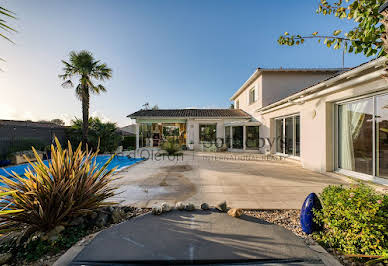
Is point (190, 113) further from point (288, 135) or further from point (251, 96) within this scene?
point (288, 135)

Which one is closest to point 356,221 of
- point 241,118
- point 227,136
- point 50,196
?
point 50,196

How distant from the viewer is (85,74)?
1546 centimetres

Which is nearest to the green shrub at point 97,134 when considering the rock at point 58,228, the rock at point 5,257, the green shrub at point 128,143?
the green shrub at point 128,143

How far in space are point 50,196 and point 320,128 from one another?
10.9 m

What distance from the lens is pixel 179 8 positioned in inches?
488

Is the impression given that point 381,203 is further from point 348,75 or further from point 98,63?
point 98,63

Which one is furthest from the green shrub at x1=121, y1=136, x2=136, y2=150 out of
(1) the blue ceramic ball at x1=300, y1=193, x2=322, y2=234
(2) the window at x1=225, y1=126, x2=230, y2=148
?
(1) the blue ceramic ball at x1=300, y1=193, x2=322, y2=234

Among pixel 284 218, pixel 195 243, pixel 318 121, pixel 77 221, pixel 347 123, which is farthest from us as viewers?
pixel 318 121

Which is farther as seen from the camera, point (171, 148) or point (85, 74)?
point (85, 74)

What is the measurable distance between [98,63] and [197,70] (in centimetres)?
1326

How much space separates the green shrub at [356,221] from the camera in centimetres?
229

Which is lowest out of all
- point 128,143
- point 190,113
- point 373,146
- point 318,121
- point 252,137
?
point 128,143

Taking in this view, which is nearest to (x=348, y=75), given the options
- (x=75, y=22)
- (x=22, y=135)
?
(x=75, y=22)

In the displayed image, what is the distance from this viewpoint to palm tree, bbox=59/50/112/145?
15414mm
